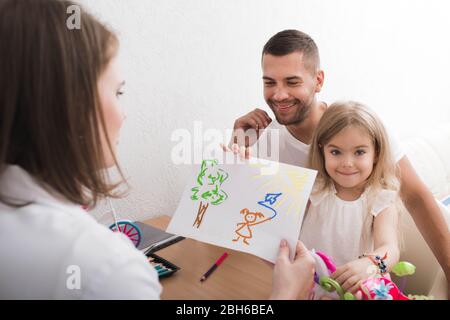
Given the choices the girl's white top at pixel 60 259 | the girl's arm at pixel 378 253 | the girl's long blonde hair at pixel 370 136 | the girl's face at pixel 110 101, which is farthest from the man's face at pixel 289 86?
the girl's white top at pixel 60 259

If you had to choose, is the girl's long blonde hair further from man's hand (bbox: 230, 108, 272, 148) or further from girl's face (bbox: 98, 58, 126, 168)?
girl's face (bbox: 98, 58, 126, 168)

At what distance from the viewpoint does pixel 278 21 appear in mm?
1475

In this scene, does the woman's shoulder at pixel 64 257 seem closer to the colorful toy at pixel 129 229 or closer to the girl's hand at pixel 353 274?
the girl's hand at pixel 353 274

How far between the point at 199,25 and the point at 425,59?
159cm

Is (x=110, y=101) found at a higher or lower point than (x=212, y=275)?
higher

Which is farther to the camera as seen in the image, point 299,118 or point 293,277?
point 299,118

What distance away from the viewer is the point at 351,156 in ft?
3.13

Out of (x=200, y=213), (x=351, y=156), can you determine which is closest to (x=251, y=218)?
(x=200, y=213)

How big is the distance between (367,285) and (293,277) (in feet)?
0.42

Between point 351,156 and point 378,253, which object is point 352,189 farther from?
point 378,253

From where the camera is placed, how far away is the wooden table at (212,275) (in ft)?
2.52

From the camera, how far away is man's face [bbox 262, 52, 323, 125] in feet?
3.83

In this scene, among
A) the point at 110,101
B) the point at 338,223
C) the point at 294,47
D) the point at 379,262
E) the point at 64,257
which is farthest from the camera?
the point at 294,47
